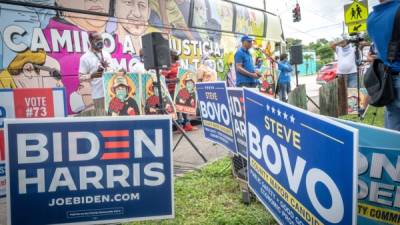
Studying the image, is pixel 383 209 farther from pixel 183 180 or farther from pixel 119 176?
pixel 183 180

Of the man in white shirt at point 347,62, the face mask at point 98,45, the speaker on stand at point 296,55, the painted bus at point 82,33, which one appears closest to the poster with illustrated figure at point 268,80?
the speaker on stand at point 296,55

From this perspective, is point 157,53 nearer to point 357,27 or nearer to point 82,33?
point 82,33

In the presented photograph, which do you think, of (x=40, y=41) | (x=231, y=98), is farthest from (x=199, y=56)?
(x=231, y=98)

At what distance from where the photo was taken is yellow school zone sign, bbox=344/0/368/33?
873 cm

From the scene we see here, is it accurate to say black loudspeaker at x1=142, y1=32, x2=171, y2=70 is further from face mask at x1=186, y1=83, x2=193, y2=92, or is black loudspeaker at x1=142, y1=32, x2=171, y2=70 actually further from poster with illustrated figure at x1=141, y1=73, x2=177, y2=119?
face mask at x1=186, y1=83, x2=193, y2=92

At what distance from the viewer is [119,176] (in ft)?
8.61

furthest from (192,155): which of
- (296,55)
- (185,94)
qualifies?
(296,55)

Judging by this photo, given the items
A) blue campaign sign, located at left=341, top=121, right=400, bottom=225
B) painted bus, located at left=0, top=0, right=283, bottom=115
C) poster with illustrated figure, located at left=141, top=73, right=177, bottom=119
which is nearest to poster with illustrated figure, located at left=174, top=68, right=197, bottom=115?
poster with illustrated figure, located at left=141, top=73, right=177, bottom=119

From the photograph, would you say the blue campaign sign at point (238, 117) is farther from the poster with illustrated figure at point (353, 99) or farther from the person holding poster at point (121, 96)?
the poster with illustrated figure at point (353, 99)

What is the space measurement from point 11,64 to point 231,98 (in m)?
4.39

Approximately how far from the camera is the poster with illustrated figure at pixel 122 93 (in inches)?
287

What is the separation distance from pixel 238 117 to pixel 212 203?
3.30ft

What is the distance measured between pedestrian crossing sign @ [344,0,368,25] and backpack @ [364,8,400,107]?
19.1 ft

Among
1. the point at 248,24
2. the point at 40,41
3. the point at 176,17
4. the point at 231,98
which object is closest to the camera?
the point at 231,98
